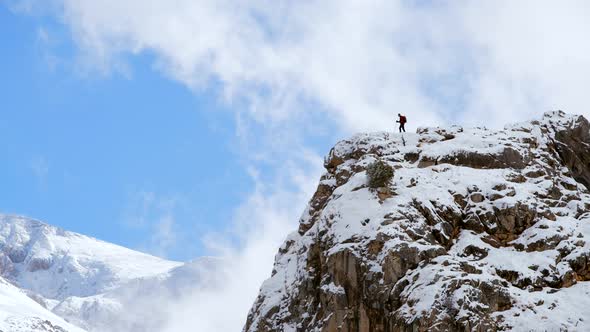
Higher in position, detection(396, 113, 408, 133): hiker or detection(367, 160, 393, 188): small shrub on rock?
detection(396, 113, 408, 133): hiker

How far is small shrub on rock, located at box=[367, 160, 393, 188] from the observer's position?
184ft

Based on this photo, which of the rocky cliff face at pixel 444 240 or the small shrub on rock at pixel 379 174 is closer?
the rocky cliff face at pixel 444 240

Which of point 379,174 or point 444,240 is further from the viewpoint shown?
point 379,174

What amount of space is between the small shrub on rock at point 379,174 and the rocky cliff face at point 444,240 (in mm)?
623

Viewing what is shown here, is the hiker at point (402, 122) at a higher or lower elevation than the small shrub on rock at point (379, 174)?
higher

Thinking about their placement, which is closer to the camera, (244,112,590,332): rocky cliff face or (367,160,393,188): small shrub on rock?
(244,112,590,332): rocky cliff face

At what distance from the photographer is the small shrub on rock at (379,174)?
56.1 m

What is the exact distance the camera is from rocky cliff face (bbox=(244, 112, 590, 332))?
155 feet

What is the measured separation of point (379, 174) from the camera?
56188mm

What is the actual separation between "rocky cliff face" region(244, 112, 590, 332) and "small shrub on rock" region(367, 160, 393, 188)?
62 centimetres

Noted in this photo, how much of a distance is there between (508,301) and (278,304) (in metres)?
16.7

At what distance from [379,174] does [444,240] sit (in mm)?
6612

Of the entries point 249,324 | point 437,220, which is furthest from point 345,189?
point 249,324

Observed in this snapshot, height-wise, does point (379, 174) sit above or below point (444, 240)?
→ above
